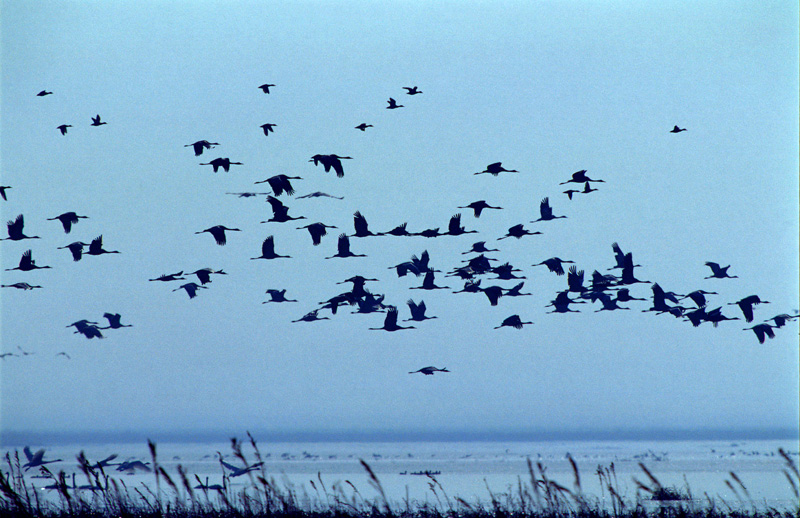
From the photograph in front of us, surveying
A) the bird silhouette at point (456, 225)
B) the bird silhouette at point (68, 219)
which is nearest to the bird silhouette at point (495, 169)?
the bird silhouette at point (456, 225)

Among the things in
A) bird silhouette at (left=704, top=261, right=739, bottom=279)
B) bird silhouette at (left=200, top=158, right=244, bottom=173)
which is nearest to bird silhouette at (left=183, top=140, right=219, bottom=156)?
bird silhouette at (left=200, top=158, right=244, bottom=173)

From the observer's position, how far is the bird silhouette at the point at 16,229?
25.1 metres

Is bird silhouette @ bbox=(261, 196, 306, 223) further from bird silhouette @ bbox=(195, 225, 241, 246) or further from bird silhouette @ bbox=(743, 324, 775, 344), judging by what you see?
bird silhouette @ bbox=(743, 324, 775, 344)

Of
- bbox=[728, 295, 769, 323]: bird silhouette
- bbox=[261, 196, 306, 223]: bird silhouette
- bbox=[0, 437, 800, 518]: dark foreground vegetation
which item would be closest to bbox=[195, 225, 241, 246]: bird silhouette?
bbox=[261, 196, 306, 223]: bird silhouette

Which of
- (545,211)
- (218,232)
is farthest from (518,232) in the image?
(218,232)

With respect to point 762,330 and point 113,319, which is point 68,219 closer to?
point 113,319

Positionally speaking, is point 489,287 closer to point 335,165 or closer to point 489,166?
point 489,166

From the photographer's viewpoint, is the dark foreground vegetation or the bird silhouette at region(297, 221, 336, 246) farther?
the bird silhouette at region(297, 221, 336, 246)

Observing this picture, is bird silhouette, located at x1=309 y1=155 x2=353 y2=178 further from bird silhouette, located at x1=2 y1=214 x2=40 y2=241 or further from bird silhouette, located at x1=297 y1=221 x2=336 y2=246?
bird silhouette, located at x1=2 y1=214 x2=40 y2=241

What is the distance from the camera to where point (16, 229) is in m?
25.3

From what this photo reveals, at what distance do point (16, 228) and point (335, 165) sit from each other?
30.7ft

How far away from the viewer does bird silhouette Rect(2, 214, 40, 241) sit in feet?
82.4

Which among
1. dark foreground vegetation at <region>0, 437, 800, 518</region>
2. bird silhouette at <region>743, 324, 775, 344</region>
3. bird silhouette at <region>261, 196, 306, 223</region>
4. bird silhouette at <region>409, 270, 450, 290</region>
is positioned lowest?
dark foreground vegetation at <region>0, 437, 800, 518</region>

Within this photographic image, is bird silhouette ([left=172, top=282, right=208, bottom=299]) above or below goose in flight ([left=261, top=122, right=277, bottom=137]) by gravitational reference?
below
